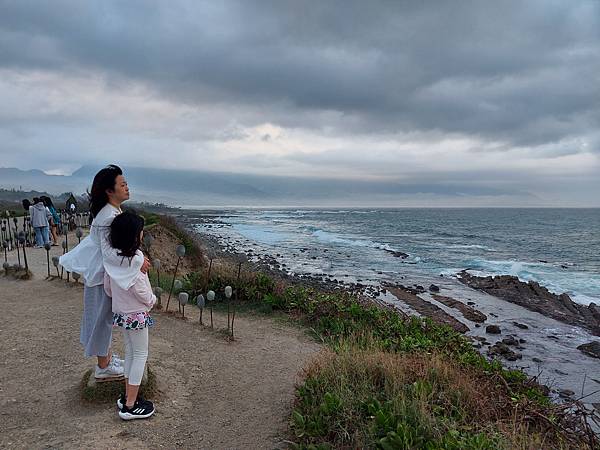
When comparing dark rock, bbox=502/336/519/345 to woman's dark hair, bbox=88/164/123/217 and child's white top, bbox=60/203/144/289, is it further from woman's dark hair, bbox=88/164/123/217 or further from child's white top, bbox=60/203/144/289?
woman's dark hair, bbox=88/164/123/217

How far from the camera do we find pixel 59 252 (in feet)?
45.6

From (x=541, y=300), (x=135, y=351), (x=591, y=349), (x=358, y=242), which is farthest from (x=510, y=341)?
(x=358, y=242)

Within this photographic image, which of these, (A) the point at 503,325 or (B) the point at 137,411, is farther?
(A) the point at 503,325

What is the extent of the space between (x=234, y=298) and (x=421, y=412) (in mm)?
6626

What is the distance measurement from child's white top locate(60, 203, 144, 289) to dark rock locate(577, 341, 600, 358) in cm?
1305

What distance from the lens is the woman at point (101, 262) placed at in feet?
11.9

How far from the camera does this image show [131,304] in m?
3.73

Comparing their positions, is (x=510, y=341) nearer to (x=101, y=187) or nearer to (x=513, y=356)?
(x=513, y=356)

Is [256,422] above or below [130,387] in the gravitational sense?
below

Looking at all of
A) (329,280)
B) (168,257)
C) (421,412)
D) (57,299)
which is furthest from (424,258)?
(421,412)

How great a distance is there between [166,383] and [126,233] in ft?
7.78

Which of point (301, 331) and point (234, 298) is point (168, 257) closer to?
point (234, 298)

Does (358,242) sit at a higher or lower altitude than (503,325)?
lower

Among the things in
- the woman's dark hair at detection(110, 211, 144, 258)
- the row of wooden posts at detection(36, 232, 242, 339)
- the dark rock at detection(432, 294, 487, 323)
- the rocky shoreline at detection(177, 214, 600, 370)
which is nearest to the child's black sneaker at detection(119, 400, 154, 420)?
the woman's dark hair at detection(110, 211, 144, 258)
